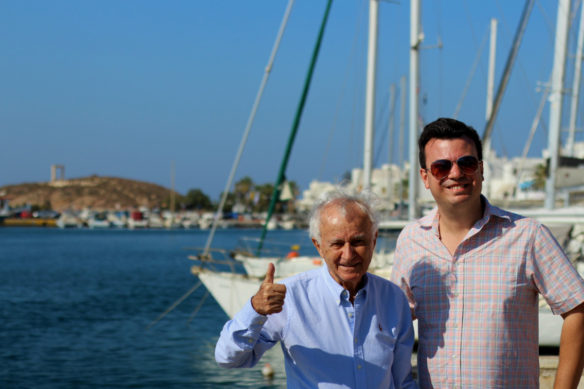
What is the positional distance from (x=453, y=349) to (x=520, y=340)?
9.8 inches

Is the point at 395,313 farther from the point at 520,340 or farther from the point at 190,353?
the point at 190,353

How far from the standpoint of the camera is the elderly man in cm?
270

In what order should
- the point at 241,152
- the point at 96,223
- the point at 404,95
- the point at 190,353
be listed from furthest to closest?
the point at 96,223 → the point at 404,95 → the point at 241,152 → the point at 190,353

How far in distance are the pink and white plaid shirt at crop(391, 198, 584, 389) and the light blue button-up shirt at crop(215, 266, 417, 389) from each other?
20 cm

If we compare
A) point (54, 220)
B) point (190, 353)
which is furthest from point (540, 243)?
point (54, 220)

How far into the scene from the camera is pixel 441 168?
2.87 meters

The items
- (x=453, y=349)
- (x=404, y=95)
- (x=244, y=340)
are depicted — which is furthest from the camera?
(x=404, y=95)

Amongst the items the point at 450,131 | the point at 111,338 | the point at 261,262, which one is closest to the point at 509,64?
the point at 261,262

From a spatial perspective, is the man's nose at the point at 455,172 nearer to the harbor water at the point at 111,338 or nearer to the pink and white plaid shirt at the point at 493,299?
the pink and white plaid shirt at the point at 493,299

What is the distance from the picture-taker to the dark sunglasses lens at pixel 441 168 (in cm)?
286

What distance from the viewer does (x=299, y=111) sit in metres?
18.6

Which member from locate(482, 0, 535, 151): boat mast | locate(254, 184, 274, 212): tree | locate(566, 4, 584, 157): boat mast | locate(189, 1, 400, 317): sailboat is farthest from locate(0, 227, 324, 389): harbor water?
locate(254, 184, 274, 212): tree

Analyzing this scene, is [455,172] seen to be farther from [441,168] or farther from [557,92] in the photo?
[557,92]

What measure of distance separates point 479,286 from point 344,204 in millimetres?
589
